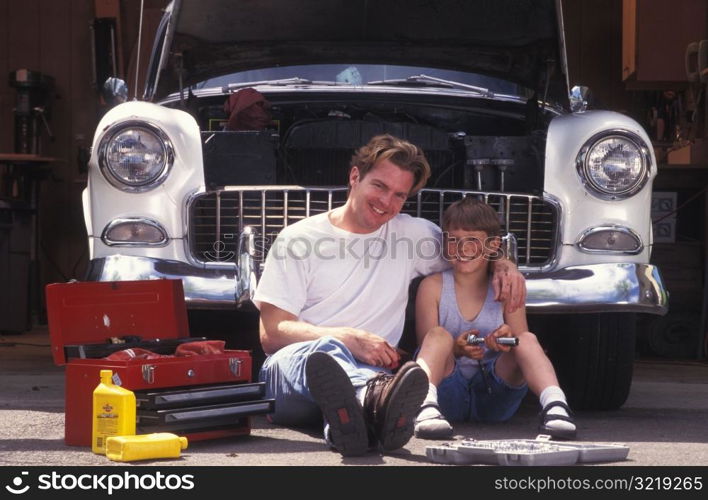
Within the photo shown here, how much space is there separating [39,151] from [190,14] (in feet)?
14.8

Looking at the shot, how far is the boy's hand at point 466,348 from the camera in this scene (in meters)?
3.78

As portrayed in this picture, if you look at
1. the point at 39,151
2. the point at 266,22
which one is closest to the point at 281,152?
the point at 266,22

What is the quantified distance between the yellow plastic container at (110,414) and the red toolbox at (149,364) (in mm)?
78

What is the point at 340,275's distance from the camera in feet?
12.7

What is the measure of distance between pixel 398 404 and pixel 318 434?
58cm

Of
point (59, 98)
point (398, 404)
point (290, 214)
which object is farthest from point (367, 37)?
point (59, 98)

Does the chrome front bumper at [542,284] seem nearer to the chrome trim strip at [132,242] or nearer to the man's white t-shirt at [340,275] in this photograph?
the chrome trim strip at [132,242]

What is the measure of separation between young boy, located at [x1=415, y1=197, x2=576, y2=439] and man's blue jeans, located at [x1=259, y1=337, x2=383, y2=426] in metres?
0.32

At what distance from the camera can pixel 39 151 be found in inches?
359

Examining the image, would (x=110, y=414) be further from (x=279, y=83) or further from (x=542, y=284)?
(x=279, y=83)

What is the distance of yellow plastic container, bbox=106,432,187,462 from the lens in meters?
3.11

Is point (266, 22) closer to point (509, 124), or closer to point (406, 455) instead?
point (509, 124)
